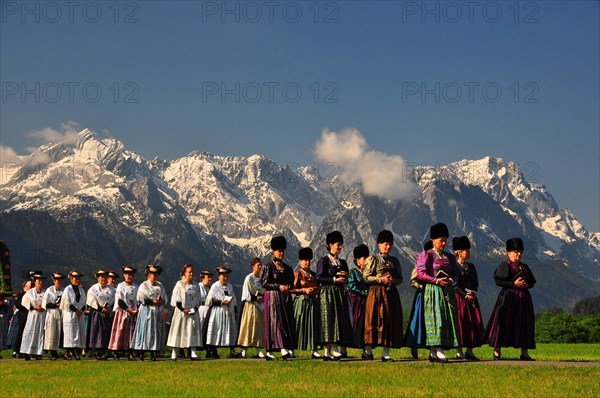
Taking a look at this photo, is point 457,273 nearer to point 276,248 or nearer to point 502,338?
point 502,338

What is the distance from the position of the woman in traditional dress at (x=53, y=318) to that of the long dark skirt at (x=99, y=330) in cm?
107

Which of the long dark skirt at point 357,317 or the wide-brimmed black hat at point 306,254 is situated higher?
the wide-brimmed black hat at point 306,254

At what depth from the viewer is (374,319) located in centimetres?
2080

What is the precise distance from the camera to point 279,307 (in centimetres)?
2288

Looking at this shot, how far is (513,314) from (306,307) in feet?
17.2

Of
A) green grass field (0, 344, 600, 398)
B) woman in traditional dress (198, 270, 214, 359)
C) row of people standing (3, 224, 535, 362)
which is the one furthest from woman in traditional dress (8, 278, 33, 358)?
green grass field (0, 344, 600, 398)

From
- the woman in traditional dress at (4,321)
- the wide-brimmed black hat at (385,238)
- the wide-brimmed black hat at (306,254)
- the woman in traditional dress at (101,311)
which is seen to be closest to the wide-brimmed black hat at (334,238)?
the wide-brimmed black hat at (306,254)

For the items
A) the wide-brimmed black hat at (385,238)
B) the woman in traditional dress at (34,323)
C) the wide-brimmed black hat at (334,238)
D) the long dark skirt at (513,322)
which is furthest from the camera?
the woman in traditional dress at (34,323)

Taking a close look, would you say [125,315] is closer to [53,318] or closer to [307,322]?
[53,318]

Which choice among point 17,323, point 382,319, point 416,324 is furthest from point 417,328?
point 17,323

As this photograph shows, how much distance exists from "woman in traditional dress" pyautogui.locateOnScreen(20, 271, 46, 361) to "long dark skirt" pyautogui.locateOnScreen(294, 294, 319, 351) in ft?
33.1

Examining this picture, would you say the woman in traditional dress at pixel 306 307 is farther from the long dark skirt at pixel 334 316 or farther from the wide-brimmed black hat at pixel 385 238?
the wide-brimmed black hat at pixel 385 238

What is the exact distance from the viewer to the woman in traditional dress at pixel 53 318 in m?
Result: 28.0

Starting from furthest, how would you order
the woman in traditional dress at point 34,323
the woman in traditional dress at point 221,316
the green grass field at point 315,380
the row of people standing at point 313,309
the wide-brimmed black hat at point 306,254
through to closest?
the woman in traditional dress at point 34,323 < the woman in traditional dress at point 221,316 < the wide-brimmed black hat at point 306,254 < the row of people standing at point 313,309 < the green grass field at point 315,380
